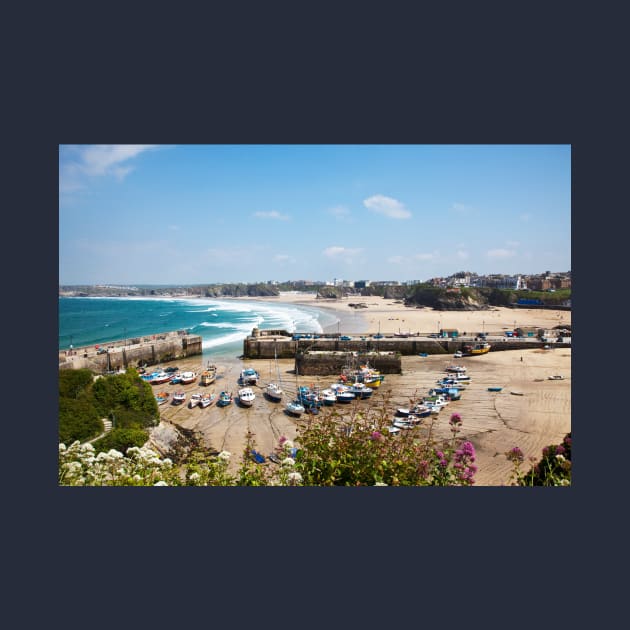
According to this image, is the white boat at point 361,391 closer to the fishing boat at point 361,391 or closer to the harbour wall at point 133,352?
the fishing boat at point 361,391

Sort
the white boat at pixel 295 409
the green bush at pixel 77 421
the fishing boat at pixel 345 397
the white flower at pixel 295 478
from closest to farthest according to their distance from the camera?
1. the white flower at pixel 295 478
2. the green bush at pixel 77 421
3. the white boat at pixel 295 409
4. the fishing boat at pixel 345 397

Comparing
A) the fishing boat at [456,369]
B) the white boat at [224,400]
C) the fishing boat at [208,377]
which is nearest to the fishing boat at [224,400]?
the white boat at [224,400]

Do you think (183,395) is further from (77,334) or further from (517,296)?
(517,296)

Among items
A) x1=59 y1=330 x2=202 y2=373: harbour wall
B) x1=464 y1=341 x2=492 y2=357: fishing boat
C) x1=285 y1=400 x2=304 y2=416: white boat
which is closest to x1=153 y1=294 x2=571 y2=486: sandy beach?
x1=285 y1=400 x2=304 y2=416: white boat

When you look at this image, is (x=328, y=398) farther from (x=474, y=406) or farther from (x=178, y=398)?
(x=178, y=398)

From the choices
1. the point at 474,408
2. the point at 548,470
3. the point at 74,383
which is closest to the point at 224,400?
the point at 74,383

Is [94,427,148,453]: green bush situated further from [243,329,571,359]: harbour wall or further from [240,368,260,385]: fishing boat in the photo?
[243,329,571,359]: harbour wall
